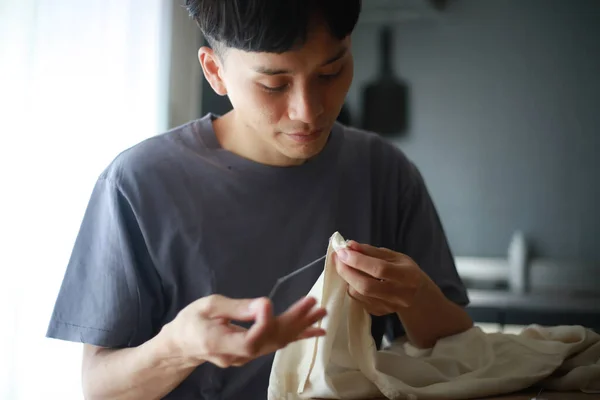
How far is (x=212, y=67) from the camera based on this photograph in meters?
0.95

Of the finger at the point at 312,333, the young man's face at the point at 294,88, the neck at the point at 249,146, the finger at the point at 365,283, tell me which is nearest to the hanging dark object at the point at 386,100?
the neck at the point at 249,146

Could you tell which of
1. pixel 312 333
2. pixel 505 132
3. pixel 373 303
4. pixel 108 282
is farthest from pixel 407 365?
pixel 505 132

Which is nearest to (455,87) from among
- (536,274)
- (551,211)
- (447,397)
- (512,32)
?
(512,32)

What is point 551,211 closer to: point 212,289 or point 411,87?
point 411,87

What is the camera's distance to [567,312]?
1.89 meters

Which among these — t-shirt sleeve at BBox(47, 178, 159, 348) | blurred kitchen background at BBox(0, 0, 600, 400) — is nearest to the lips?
t-shirt sleeve at BBox(47, 178, 159, 348)

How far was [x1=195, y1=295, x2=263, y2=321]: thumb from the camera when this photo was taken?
593mm

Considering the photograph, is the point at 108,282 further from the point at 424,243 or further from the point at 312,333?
the point at 424,243

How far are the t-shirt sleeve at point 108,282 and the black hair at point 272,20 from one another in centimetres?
31

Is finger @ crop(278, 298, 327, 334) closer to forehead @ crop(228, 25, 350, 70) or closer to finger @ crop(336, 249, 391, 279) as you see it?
finger @ crop(336, 249, 391, 279)

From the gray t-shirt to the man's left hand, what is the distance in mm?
209

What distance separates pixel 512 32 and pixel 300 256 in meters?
1.35

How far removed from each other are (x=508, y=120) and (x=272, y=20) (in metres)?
1.39

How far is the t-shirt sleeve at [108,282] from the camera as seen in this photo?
898 mm
